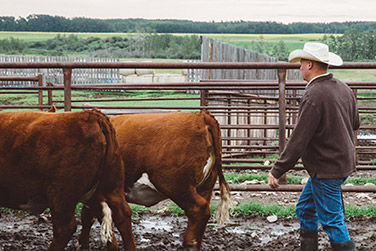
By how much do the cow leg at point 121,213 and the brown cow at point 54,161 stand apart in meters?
0.07

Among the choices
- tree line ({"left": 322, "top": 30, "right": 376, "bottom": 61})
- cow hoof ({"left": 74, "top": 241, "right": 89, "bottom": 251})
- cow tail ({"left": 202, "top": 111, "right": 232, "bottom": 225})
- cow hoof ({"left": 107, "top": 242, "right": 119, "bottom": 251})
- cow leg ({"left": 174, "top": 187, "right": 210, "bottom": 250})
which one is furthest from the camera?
tree line ({"left": 322, "top": 30, "right": 376, "bottom": 61})

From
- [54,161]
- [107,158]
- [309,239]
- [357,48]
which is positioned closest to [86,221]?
[107,158]

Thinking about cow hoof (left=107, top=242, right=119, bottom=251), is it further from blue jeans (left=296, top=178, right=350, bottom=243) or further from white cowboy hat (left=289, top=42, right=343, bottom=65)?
white cowboy hat (left=289, top=42, right=343, bottom=65)

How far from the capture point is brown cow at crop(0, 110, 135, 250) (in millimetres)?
3580

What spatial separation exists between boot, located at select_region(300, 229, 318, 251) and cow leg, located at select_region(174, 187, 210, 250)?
82cm

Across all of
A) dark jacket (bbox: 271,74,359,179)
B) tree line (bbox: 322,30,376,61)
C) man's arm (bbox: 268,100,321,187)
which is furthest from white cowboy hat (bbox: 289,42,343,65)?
tree line (bbox: 322,30,376,61)

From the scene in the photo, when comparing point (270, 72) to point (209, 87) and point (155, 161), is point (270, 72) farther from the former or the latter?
point (155, 161)

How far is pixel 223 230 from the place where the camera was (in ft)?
16.8

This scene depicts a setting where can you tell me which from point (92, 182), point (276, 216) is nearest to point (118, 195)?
point (92, 182)

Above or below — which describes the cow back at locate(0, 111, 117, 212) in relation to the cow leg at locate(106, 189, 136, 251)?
above

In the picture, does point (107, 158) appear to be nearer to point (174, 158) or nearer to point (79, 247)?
point (174, 158)

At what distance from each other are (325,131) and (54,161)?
1892mm

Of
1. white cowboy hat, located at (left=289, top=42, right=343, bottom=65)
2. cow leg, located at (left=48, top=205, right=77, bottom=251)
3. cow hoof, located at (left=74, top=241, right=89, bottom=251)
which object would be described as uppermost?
white cowboy hat, located at (left=289, top=42, right=343, bottom=65)

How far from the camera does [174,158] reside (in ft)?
13.0
